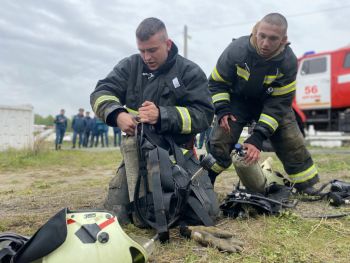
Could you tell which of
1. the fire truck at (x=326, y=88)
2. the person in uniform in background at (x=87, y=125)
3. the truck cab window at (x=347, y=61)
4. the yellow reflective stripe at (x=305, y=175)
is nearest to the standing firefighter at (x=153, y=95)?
the yellow reflective stripe at (x=305, y=175)

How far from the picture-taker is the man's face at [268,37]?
303 centimetres

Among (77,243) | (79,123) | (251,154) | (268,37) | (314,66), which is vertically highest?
(314,66)

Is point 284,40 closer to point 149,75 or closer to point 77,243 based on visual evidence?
point 149,75

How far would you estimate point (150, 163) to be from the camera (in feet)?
7.25

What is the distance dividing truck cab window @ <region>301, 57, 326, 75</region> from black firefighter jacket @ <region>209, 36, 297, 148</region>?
8.14 meters

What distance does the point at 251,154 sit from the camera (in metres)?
3.07

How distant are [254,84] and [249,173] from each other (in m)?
0.75

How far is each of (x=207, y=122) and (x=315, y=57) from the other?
9388mm

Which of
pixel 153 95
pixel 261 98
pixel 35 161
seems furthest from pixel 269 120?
pixel 35 161

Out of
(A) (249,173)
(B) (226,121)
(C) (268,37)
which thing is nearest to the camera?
(C) (268,37)

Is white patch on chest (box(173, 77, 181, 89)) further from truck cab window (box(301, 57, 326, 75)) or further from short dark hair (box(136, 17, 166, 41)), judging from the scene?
truck cab window (box(301, 57, 326, 75))

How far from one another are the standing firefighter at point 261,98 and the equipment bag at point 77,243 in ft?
5.55

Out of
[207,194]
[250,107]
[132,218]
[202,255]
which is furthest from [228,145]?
[202,255]

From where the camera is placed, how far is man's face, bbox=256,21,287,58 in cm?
303
